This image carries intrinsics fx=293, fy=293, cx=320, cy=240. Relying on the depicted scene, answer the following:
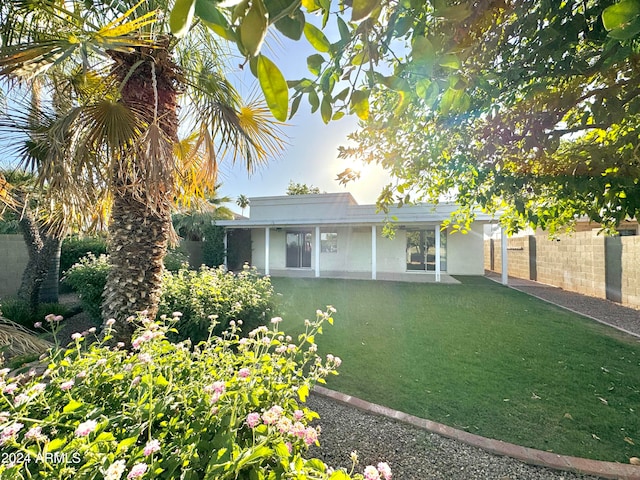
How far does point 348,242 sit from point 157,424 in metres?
15.2

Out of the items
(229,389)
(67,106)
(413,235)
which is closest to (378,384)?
(229,389)

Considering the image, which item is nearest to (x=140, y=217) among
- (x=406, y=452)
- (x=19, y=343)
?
(x=19, y=343)

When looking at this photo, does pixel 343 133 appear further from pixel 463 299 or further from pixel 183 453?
pixel 463 299

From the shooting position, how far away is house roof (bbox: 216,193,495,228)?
1405 centimetres

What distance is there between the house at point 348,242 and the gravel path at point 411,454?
11082mm

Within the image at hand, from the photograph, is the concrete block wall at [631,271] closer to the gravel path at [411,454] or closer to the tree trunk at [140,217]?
the gravel path at [411,454]

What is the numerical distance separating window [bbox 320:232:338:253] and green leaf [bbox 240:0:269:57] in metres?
16.4

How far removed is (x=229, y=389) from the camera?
66.3 inches

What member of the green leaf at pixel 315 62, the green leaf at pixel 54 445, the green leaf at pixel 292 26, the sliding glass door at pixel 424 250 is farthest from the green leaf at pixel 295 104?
the sliding glass door at pixel 424 250

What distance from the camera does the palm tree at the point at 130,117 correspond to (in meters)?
2.97

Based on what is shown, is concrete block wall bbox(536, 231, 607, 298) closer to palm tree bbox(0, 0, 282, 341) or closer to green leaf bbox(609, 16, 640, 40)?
palm tree bbox(0, 0, 282, 341)

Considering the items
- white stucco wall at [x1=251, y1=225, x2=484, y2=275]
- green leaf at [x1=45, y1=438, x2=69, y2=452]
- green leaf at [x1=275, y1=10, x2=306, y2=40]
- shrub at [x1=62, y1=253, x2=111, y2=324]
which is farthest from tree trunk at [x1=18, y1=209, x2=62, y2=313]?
white stucco wall at [x1=251, y1=225, x2=484, y2=275]

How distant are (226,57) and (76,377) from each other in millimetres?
4316

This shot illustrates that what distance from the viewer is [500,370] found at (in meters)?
4.51
